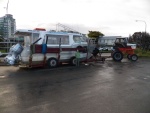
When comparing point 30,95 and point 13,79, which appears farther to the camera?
point 13,79

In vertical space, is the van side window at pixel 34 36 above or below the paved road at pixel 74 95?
above

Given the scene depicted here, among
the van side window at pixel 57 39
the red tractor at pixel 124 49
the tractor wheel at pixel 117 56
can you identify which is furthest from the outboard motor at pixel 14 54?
the red tractor at pixel 124 49

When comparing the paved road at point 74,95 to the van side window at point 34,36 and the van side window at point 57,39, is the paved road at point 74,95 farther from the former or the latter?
the van side window at point 57,39

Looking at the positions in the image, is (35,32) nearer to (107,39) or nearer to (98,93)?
(98,93)

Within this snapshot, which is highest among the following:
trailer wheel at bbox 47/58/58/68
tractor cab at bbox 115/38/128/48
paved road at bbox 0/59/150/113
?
tractor cab at bbox 115/38/128/48

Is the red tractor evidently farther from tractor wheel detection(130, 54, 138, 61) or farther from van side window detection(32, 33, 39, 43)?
van side window detection(32, 33, 39, 43)

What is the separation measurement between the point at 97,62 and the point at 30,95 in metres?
12.7

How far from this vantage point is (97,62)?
69.7 feet

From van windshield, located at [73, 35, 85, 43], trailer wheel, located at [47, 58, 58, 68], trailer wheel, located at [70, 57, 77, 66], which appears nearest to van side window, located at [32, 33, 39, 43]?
trailer wheel, located at [47, 58, 58, 68]

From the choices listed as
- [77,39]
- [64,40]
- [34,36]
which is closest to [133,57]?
[77,39]

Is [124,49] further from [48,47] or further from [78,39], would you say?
[48,47]

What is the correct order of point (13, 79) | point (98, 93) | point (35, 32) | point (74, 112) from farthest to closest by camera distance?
1. point (35, 32)
2. point (13, 79)
3. point (98, 93)
4. point (74, 112)

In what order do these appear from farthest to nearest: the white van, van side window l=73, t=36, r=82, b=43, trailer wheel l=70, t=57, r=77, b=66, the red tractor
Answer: the red tractor, van side window l=73, t=36, r=82, b=43, trailer wheel l=70, t=57, r=77, b=66, the white van

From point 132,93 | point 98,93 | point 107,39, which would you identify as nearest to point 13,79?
point 98,93
